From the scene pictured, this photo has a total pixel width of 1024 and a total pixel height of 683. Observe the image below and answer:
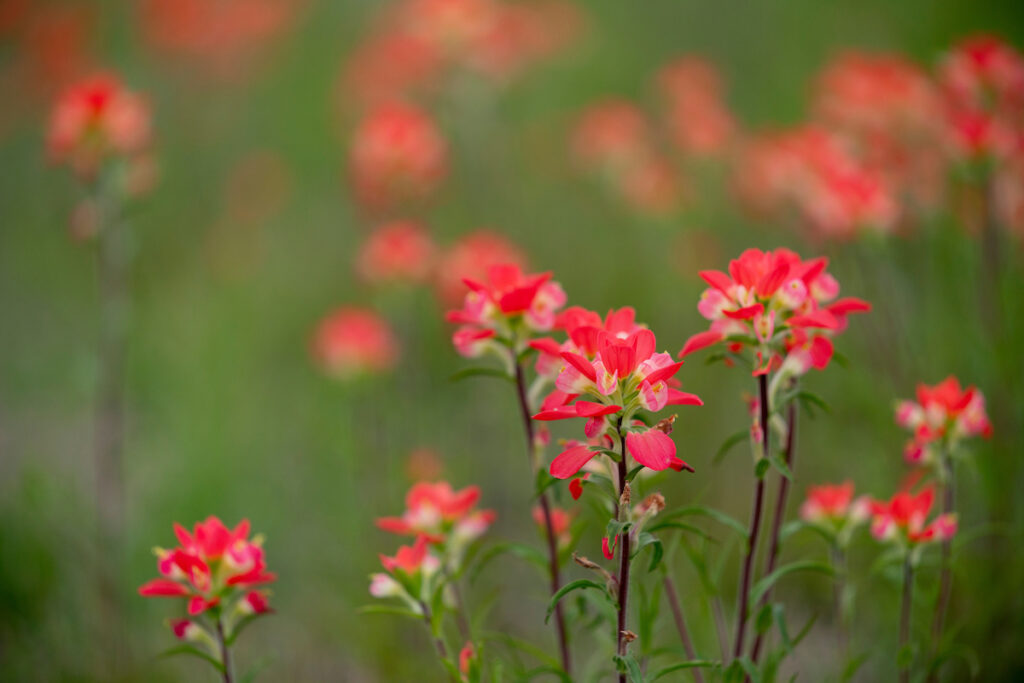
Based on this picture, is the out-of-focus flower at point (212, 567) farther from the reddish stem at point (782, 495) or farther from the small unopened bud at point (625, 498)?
the reddish stem at point (782, 495)

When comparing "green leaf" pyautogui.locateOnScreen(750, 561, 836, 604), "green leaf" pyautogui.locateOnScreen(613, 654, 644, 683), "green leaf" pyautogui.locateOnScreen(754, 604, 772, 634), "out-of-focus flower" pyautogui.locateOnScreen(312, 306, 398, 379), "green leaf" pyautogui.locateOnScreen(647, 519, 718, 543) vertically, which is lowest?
"green leaf" pyautogui.locateOnScreen(613, 654, 644, 683)

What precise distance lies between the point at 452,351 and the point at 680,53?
130 inches

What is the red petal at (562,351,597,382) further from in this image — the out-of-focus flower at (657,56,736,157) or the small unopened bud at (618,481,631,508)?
the out-of-focus flower at (657,56,736,157)

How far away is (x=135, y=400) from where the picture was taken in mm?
3689

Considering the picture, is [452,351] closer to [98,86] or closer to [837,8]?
[98,86]

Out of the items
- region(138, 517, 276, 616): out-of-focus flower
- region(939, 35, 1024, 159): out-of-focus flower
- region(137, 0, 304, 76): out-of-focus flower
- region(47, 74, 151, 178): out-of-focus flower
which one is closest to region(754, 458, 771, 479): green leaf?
region(138, 517, 276, 616): out-of-focus flower

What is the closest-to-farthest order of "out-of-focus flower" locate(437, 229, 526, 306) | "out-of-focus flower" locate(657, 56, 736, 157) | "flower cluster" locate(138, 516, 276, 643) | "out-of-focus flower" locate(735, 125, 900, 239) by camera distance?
"flower cluster" locate(138, 516, 276, 643) < "out-of-focus flower" locate(735, 125, 900, 239) < "out-of-focus flower" locate(437, 229, 526, 306) < "out-of-focus flower" locate(657, 56, 736, 157)

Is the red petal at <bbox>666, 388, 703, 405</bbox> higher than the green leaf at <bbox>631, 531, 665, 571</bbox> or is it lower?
higher

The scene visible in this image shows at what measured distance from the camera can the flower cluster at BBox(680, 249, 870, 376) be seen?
1.00 metres

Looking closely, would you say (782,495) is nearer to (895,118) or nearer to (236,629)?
(236,629)

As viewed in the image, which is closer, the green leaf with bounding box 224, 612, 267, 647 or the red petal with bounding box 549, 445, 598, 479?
the red petal with bounding box 549, 445, 598, 479

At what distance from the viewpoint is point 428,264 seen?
264cm

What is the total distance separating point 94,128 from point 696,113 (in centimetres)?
281

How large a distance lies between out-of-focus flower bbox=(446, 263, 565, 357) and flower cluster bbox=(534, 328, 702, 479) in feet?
0.55
